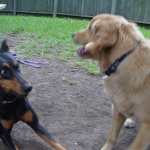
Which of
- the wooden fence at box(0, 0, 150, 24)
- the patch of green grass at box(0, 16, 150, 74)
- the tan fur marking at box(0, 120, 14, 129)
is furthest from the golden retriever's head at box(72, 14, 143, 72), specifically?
the wooden fence at box(0, 0, 150, 24)

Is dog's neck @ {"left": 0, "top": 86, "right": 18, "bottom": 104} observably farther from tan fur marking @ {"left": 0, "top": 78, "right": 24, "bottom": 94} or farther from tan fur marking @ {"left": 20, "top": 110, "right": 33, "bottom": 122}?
tan fur marking @ {"left": 20, "top": 110, "right": 33, "bottom": 122}

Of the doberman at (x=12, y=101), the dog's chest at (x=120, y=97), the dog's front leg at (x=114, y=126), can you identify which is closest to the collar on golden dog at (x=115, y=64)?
the dog's chest at (x=120, y=97)

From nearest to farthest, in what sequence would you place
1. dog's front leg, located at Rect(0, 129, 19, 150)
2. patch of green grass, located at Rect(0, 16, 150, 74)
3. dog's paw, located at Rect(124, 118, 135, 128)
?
dog's front leg, located at Rect(0, 129, 19, 150), dog's paw, located at Rect(124, 118, 135, 128), patch of green grass, located at Rect(0, 16, 150, 74)

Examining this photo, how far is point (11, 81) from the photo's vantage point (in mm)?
2346

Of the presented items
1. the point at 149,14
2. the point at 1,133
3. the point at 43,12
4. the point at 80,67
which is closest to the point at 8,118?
the point at 1,133

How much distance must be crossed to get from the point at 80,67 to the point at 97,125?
2128 millimetres

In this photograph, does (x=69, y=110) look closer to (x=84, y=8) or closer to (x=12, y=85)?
(x=12, y=85)

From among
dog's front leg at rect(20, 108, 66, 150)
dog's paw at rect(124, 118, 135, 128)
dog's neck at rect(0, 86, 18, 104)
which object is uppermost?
dog's neck at rect(0, 86, 18, 104)

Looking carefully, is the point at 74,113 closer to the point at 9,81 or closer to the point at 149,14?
the point at 9,81

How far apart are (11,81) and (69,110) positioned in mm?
1390

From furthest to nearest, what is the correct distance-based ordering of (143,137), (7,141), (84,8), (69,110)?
1. (84,8)
2. (69,110)
3. (7,141)
4. (143,137)

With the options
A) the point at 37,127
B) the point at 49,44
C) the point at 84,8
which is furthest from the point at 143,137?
the point at 84,8

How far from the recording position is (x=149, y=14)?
10273mm

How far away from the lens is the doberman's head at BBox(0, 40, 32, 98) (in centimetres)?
231
